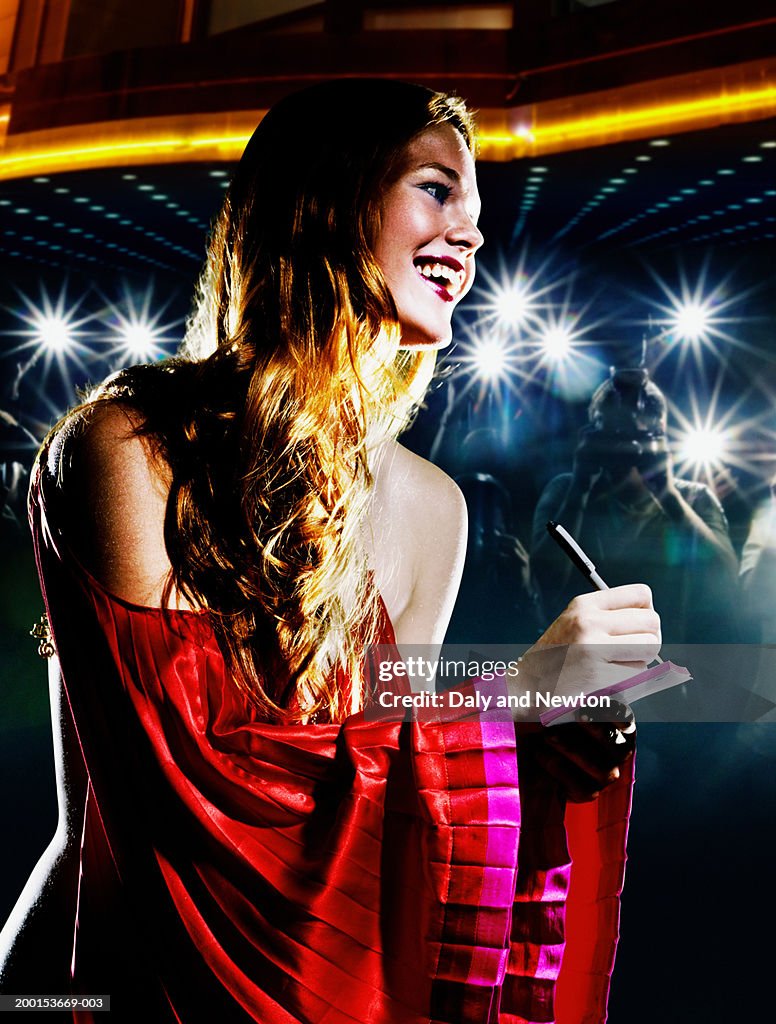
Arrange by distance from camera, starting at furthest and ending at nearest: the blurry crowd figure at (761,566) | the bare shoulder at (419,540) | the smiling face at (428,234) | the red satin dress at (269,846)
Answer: the blurry crowd figure at (761,566), the bare shoulder at (419,540), the smiling face at (428,234), the red satin dress at (269,846)

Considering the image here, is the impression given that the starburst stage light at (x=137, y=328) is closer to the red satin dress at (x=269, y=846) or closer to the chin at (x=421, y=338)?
the chin at (x=421, y=338)

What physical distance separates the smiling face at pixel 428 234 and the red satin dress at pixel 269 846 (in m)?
0.35

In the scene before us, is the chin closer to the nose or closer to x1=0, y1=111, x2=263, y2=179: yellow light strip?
the nose

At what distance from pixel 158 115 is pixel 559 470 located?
3.29ft

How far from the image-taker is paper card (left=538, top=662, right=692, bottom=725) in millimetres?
658


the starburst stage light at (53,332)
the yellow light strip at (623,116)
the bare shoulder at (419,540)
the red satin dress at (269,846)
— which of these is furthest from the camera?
the starburst stage light at (53,332)

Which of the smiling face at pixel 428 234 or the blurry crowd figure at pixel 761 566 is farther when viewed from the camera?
the blurry crowd figure at pixel 761 566

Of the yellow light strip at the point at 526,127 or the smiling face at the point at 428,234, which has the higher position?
the yellow light strip at the point at 526,127

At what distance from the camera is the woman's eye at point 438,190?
87 cm

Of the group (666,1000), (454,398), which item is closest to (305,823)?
(666,1000)

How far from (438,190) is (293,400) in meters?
0.25

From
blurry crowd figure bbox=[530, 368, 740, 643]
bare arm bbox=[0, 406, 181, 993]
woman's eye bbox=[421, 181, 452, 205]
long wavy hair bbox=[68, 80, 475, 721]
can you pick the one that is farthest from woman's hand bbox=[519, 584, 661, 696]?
blurry crowd figure bbox=[530, 368, 740, 643]

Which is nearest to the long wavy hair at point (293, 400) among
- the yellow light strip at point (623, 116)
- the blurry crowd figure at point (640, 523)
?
the yellow light strip at point (623, 116)

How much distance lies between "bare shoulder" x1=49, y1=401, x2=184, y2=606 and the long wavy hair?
0.01m
